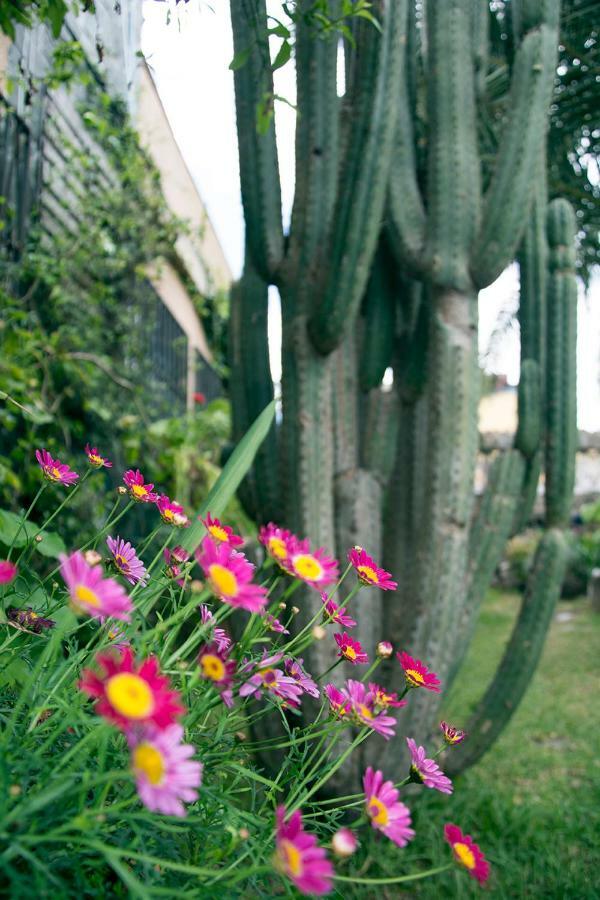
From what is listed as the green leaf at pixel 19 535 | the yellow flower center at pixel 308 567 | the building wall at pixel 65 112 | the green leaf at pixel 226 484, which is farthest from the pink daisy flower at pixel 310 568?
the building wall at pixel 65 112

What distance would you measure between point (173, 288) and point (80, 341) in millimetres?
3828

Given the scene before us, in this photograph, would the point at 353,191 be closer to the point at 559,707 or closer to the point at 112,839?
the point at 112,839

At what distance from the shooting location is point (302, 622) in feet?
7.27

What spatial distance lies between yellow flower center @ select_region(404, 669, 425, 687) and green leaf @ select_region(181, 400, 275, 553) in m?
0.35

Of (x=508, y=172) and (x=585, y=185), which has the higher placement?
Answer: (x=585, y=185)

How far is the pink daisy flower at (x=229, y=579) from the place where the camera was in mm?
570

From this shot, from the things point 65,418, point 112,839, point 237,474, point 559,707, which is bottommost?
point 559,707

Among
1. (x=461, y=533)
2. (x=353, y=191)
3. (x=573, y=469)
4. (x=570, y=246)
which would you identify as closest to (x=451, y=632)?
(x=461, y=533)

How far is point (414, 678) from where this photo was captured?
0.73 meters

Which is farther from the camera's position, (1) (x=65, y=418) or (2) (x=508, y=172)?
(1) (x=65, y=418)

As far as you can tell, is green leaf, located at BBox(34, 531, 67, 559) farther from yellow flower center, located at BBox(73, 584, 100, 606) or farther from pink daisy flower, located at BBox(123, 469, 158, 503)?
yellow flower center, located at BBox(73, 584, 100, 606)

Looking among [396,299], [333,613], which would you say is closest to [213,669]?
[333,613]

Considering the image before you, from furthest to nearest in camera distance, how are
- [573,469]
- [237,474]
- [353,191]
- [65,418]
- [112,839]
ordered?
[65,418], [573,469], [353,191], [237,474], [112,839]

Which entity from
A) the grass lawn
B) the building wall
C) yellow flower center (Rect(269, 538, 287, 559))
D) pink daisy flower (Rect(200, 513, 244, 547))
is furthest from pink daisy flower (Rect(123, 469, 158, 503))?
the grass lawn
